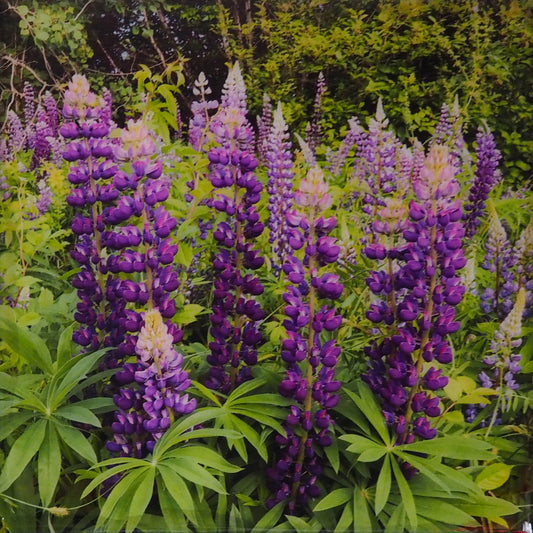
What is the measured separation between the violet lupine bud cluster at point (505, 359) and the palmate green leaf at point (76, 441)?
605 mm

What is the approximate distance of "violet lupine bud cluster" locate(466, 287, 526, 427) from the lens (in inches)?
35.0

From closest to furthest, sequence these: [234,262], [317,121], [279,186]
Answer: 1. [234,262]
2. [279,186]
3. [317,121]

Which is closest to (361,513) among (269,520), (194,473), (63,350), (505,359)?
(269,520)

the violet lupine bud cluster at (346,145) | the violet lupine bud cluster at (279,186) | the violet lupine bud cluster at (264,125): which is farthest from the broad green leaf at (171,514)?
the violet lupine bud cluster at (346,145)

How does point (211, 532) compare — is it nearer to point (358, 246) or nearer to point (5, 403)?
point (5, 403)

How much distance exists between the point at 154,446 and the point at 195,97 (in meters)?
0.82

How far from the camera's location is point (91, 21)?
1.19m

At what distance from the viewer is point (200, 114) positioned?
1.21 metres

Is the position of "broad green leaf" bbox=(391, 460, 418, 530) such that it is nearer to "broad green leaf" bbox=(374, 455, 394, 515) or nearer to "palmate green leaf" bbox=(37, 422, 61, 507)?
"broad green leaf" bbox=(374, 455, 394, 515)

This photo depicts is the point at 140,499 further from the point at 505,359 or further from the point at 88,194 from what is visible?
the point at 505,359

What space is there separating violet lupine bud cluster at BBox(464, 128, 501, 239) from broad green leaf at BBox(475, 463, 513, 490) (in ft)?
1.73

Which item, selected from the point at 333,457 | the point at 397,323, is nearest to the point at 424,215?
the point at 397,323

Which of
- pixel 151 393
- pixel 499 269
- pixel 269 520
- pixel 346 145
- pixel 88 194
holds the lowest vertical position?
pixel 269 520

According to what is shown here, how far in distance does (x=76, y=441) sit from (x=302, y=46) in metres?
0.93
